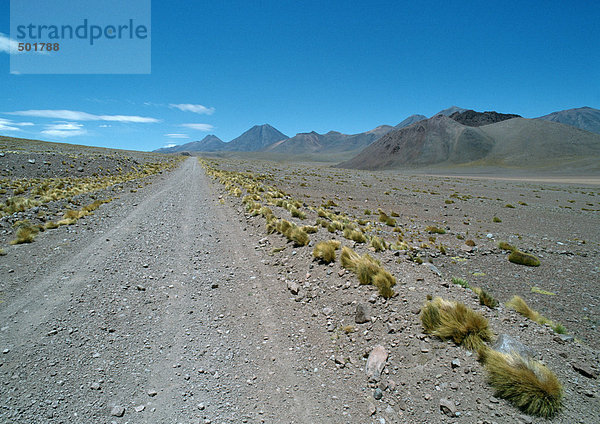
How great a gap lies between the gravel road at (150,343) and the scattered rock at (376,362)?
0.40 meters

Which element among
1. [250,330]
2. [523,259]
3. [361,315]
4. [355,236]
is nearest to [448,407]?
[361,315]

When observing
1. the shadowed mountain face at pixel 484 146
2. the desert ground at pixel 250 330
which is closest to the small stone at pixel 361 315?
the desert ground at pixel 250 330

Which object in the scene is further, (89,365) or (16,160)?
(16,160)

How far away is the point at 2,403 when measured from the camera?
10.2 ft

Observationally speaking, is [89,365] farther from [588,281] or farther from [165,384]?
[588,281]

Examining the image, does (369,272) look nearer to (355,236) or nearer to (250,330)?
(250,330)

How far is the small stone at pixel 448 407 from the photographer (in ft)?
9.86

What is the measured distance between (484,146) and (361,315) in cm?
16012

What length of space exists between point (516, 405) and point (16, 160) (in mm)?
39322

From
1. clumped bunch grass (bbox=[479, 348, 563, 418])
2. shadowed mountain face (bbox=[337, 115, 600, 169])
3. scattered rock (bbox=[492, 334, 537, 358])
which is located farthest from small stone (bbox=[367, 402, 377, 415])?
shadowed mountain face (bbox=[337, 115, 600, 169])

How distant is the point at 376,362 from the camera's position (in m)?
3.85

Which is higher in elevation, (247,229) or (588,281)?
(247,229)

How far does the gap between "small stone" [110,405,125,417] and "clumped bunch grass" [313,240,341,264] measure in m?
4.71

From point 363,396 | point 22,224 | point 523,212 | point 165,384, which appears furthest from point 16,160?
point 523,212
